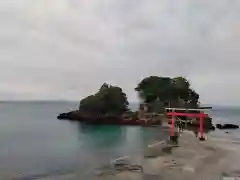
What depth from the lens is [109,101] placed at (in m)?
99.6

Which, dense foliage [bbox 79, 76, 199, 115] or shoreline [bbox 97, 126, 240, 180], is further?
dense foliage [bbox 79, 76, 199, 115]

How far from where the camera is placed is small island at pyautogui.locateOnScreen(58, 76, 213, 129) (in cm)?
9038

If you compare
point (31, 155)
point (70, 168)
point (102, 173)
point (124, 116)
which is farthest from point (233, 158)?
point (124, 116)

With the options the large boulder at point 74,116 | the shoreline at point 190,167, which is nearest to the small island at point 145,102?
the large boulder at point 74,116

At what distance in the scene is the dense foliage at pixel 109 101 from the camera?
99375 mm

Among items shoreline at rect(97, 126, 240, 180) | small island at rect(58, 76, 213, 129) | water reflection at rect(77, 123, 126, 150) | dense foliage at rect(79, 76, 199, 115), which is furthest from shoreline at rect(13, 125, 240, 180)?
dense foliage at rect(79, 76, 199, 115)

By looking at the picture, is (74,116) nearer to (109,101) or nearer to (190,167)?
(109,101)

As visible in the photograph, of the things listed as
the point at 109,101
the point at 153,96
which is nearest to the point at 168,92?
the point at 153,96

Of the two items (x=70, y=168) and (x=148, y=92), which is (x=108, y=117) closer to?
(x=148, y=92)

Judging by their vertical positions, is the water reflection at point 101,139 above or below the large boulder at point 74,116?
below

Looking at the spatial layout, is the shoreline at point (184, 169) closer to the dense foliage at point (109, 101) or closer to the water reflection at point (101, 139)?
the water reflection at point (101, 139)

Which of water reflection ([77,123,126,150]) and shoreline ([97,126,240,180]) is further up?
water reflection ([77,123,126,150])

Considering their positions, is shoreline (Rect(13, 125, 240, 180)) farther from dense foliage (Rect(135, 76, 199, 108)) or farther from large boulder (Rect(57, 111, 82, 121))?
large boulder (Rect(57, 111, 82, 121))

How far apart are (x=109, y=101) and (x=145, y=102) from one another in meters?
10.8
